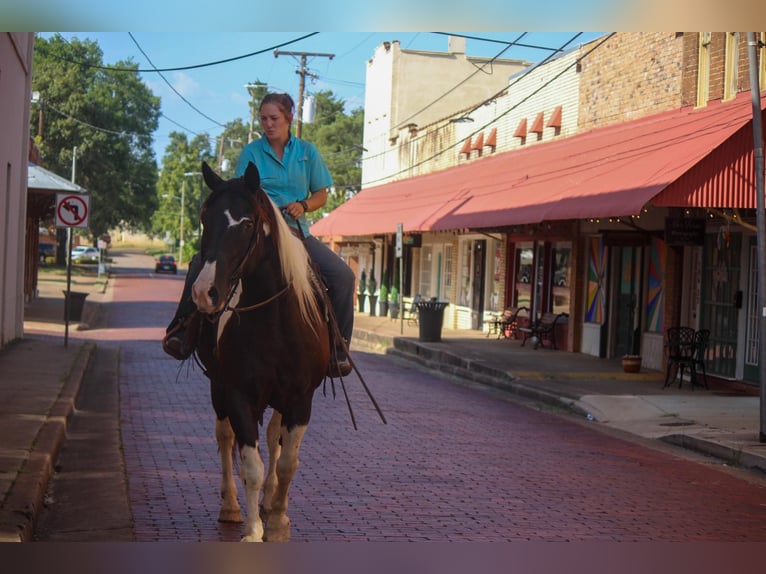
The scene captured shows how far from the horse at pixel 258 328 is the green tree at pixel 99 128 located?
17558mm

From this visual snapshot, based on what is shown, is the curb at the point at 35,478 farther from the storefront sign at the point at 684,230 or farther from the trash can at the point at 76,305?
the trash can at the point at 76,305

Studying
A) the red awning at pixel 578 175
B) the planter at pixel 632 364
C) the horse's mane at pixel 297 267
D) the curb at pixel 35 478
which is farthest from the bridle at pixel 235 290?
the planter at pixel 632 364

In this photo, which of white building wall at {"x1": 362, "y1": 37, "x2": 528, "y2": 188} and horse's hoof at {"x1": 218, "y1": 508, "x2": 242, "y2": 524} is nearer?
horse's hoof at {"x1": 218, "y1": 508, "x2": 242, "y2": 524}

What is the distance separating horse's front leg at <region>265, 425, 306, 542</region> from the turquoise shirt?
1.39 metres

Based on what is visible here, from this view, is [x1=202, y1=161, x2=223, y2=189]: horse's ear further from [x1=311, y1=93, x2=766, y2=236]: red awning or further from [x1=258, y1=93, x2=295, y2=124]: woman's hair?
[x1=311, y1=93, x2=766, y2=236]: red awning

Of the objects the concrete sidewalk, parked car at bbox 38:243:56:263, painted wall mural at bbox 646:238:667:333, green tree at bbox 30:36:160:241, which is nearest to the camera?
the concrete sidewalk

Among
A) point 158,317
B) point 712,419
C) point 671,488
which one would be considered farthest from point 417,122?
point 671,488

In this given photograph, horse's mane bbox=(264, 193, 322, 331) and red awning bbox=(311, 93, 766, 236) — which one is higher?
red awning bbox=(311, 93, 766, 236)

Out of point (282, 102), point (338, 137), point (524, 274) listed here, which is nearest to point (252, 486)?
point (282, 102)

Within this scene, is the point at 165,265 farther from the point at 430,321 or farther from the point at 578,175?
→ the point at 578,175

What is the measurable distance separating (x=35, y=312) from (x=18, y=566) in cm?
2871

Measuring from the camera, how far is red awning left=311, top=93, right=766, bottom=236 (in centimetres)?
1744

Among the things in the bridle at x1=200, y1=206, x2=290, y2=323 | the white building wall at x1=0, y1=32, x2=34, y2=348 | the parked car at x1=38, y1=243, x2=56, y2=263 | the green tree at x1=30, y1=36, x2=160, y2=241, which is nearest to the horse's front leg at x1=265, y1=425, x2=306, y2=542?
the bridle at x1=200, y1=206, x2=290, y2=323

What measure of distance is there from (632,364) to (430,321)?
8156 millimetres
